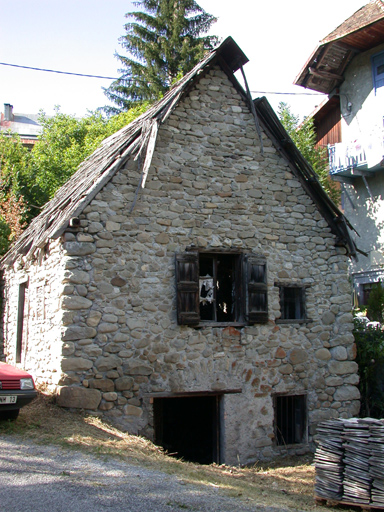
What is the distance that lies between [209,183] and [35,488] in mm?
6363

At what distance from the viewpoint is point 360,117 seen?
17.2 m

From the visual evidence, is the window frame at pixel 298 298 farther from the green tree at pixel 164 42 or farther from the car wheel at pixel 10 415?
the green tree at pixel 164 42

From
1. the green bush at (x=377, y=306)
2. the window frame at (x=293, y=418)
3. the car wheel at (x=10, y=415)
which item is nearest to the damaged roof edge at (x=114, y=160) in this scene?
the car wheel at (x=10, y=415)

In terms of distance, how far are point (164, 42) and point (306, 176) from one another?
16.9m

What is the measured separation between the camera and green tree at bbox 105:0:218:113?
24.9m

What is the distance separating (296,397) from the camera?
408 inches

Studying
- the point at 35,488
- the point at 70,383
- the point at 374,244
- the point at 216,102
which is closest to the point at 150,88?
the point at 374,244

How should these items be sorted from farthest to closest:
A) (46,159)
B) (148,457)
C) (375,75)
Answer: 1. (46,159)
2. (375,75)
3. (148,457)

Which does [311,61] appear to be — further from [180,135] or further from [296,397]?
[296,397]

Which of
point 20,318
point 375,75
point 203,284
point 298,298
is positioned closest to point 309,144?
point 375,75

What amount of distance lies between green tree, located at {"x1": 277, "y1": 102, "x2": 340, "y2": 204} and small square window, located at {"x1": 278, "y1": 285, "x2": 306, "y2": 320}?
9.26m

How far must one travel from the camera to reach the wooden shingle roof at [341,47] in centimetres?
1547

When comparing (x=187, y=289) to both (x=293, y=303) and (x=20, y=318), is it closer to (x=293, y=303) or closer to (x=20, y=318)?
(x=293, y=303)

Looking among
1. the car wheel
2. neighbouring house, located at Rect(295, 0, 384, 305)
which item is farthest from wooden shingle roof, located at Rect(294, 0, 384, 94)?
the car wheel
